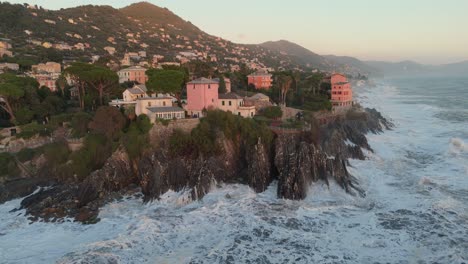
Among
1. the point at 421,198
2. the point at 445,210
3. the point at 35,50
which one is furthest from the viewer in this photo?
the point at 35,50

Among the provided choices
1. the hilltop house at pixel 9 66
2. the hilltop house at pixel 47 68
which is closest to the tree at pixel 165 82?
the hilltop house at pixel 9 66

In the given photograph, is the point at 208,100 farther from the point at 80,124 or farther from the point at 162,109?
the point at 80,124

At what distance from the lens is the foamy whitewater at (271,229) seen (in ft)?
64.0

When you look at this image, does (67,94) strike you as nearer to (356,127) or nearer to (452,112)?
(356,127)

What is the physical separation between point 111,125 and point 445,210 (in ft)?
95.2

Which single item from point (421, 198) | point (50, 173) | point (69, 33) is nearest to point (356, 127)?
point (421, 198)

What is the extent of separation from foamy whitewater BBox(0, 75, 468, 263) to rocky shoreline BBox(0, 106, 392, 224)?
3.60ft

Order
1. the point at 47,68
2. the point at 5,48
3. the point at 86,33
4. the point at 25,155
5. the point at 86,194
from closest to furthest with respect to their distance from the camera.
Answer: the point at 86,194 → the point at 25,155 → the point at 47,68 → the point at 5,48 → the point at 86,33

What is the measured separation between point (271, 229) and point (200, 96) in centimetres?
2145

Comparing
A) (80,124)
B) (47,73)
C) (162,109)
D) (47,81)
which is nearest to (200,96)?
(162,109)

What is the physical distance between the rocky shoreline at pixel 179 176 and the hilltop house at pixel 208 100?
678 cm

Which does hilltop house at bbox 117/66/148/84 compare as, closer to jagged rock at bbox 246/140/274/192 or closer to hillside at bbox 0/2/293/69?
hillside at bbox 0/2/293/69

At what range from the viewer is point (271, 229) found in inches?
880

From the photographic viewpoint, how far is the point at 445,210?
24094 mm
